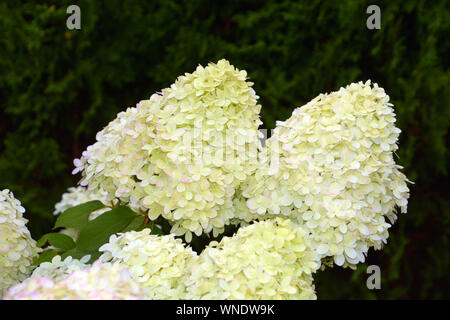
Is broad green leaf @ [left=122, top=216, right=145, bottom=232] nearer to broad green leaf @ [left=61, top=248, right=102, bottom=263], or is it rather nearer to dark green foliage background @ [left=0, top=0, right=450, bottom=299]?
broad green leaf @ [left=61, top=248, right=102, bottom=263]

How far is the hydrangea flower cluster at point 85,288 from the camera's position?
915mm

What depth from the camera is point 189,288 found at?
1.04 metres

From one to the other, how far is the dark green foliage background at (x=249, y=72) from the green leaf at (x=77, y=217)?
1284 millimetres

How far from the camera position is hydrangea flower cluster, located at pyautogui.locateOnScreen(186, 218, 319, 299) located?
1.00 metres

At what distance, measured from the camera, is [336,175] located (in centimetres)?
123

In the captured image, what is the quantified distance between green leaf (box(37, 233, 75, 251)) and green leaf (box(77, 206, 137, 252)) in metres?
0.12

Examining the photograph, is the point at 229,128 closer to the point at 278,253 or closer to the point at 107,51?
the point at 278,253

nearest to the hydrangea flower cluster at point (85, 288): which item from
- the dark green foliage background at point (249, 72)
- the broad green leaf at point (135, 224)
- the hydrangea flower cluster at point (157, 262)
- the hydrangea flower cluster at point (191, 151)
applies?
the hydrangea flower cluster at point (157, 262)

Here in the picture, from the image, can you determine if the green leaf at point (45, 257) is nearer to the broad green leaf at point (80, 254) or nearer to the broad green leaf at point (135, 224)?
the broad green leaf at point (80, 254)

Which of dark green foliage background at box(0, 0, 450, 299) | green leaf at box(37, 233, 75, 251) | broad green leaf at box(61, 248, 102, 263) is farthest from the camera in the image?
dark green foliage background at box(0, 0, 450, 299)

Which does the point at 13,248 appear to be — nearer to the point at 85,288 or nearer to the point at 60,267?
the point at 60,267

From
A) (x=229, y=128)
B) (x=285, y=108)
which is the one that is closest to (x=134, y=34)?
(x=285, y=108)

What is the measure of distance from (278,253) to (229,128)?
0.35 metres

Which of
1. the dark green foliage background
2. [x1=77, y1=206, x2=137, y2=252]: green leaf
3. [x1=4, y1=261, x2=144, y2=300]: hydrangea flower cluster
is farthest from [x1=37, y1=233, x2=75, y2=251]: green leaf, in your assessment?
the dark green foliage background
